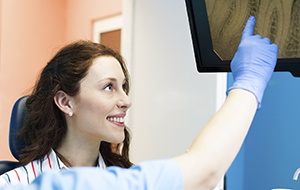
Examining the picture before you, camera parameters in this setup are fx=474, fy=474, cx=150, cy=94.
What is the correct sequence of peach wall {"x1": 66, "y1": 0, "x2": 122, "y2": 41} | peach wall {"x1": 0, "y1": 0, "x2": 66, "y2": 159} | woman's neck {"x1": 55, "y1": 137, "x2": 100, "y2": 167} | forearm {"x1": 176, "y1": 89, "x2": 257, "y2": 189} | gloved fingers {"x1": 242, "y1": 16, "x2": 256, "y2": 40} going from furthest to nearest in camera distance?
peach wall {"x1": 66, "y1": 0, "x2": 122, "y2": 41} < peach wall {"x1": 0, "y1": 0, "x2": 66, "y2": 159} < woman's neck {"x1": 55, "y1": 137, "x2": 100, "y2": 167} < gloved fingers {"x1": 242, "y1": 16, "x2": 256, "y2": 40} < forearm {"x1": 176, "y1": 89, "x2": 257, "y2": 189}

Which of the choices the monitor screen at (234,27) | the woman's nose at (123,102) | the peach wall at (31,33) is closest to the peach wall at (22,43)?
the peach wall at (31,33)

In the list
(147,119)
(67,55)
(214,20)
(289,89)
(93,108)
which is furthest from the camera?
(147,119)

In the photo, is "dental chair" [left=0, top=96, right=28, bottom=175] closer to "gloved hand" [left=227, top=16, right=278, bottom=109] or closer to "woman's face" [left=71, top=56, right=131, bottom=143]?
"woman's face" [left=71, top=56, right=131, bottom=143]

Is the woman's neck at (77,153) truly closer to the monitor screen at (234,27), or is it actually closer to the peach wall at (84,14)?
the monitor screen at (234,27)

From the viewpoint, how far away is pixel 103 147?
2.00 meters

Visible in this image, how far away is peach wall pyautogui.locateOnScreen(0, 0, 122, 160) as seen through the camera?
3865mm

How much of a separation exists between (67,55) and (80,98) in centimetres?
20

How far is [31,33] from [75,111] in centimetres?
241

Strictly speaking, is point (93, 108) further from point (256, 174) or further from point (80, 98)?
point (256, 174)

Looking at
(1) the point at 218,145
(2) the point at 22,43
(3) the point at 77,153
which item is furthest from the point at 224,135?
(2) the point at 22,43

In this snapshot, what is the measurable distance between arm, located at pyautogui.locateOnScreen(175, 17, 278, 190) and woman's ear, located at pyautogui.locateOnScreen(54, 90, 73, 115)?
916mm

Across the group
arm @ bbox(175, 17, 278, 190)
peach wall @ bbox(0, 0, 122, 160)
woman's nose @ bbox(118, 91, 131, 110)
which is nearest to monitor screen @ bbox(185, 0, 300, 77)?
arm @ bbox(175, 17, 278, 190)

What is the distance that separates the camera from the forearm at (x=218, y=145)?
82cm

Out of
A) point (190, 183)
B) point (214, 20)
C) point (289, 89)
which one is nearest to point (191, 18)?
point (214, 20)
